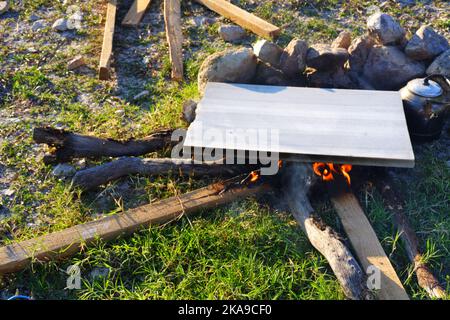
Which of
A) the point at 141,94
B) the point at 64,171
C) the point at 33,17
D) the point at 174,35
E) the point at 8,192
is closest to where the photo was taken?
the point at 8,192

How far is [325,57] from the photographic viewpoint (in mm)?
4570

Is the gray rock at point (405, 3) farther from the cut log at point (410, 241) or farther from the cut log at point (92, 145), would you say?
the cut log at point (92, 145)

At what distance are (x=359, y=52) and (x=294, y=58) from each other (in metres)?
0.67

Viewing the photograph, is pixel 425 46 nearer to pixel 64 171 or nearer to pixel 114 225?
pixel 114 225

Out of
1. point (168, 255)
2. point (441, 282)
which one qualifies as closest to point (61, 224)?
point (168, 255)

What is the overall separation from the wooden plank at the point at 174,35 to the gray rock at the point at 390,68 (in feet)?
6.65

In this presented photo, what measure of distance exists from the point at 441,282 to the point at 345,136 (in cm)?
123

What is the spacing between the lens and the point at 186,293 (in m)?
3.41

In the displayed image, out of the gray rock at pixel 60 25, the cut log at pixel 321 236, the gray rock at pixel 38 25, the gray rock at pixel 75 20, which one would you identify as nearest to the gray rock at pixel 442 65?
the cut log at pixel 321 236

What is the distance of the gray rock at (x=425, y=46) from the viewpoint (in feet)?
15.3

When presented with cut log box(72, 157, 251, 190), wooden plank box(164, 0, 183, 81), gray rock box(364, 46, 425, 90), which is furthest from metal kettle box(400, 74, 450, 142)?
wooden plank box(164, 0, 183, 81)

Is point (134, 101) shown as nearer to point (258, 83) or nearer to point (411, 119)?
point (258, 83)

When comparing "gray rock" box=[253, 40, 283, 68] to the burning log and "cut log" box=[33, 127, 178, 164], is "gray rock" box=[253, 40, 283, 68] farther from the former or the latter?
the burning log

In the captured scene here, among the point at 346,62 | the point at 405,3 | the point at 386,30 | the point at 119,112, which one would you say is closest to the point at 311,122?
the point at 346,62
